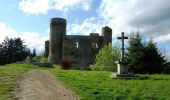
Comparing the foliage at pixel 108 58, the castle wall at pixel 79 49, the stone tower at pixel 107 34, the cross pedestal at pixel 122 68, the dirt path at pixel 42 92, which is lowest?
the dirt path at pixel 42 92

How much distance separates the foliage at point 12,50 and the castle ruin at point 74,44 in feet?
26.0

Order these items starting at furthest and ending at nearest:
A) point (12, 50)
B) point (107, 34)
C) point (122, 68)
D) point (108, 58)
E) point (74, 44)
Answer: point (12, 50) → point (107, 34) → point (74, 44) → point (108, 58) → point (122, 68)

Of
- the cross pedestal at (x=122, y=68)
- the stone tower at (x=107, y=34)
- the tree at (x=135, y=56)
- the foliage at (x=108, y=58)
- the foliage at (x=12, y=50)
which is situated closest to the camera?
the cross pedestal at (x=122, y=68)

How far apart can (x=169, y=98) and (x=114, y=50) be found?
1016 inches

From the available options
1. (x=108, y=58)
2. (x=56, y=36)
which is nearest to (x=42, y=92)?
(x=108, y=58)

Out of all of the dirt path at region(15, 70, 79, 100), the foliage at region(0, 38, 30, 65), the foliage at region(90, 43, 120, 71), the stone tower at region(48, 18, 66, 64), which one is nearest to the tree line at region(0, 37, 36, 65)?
the foliage at region(0, 38, 30, 65)

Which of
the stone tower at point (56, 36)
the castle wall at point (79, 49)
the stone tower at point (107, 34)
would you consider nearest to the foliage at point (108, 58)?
the castle wall at point (79, 49)

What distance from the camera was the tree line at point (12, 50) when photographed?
197 ft

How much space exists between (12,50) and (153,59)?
3337 cm

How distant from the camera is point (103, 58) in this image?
39062mm

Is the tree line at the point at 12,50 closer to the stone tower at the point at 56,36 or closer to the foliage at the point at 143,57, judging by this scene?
the stone tower at the point at 56,36

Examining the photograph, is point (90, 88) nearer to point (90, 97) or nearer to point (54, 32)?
→ point (90, 97)

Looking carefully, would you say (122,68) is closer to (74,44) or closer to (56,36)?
(74,44)

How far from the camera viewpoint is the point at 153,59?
32.5 meters
